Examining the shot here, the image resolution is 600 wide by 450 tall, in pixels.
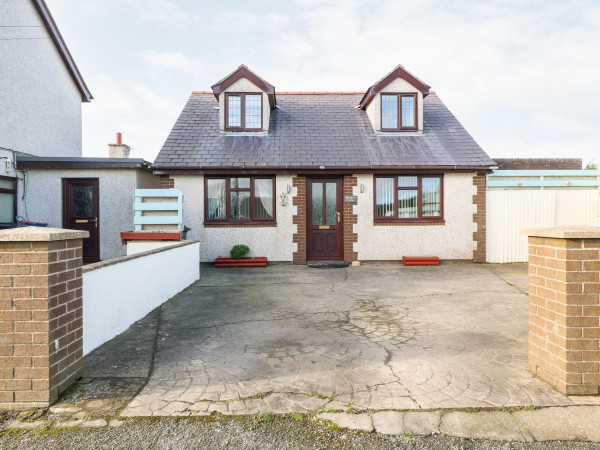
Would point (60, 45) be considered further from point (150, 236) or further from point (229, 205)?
point (150, 236)

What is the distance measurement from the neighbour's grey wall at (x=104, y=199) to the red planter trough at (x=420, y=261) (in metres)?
8.01

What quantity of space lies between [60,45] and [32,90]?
244 cm

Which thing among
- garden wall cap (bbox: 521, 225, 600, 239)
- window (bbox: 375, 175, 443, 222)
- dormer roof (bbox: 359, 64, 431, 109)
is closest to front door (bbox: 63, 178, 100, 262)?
window (bbox: 375, 175, 443, 222)

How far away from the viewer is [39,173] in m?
9.98

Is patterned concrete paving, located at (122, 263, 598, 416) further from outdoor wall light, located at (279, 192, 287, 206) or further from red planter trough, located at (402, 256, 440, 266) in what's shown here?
outdoor wall light, located at (279, 192, 287, 206)

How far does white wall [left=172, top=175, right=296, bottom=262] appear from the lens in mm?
10562

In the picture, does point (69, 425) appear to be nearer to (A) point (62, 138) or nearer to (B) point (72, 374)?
(B) point (72, 374)

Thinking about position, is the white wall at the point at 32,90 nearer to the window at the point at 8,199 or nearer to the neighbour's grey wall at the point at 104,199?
the window at the point at 8,199

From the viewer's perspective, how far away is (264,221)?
10.7m

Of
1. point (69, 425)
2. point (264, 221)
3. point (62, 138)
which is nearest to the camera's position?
point (69, 425)

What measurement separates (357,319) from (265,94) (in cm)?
875

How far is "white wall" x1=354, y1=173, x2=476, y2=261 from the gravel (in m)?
8.46

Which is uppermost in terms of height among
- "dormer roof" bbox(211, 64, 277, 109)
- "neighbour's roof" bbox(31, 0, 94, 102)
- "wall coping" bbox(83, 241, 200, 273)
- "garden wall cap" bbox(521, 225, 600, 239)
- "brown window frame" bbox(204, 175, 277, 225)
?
"neighbour's roof" bbox(31, 0, 94, 102)

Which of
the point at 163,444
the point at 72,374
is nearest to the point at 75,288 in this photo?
the point at 72,374
